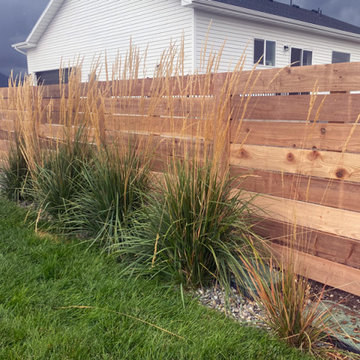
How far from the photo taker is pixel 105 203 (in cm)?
295

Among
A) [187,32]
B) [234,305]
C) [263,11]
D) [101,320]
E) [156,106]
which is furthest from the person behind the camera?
[263,11]

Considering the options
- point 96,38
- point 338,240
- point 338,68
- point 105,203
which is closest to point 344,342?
point 338,240

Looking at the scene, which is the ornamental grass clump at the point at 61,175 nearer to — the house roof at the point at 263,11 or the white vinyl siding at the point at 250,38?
the white vinyl siding at the point at 250,38

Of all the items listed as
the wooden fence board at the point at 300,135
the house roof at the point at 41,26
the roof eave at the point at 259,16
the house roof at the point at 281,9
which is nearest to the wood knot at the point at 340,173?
the wooden fence board at the point at 300,135

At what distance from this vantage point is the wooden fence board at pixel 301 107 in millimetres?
2246

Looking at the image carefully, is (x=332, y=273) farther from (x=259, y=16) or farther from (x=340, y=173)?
(x=259, y=16)

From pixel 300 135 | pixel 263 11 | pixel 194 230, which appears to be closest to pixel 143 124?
pixel 194 230

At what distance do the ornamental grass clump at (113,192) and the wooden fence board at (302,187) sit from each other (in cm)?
76

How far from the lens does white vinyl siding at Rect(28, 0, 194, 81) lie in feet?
37.3

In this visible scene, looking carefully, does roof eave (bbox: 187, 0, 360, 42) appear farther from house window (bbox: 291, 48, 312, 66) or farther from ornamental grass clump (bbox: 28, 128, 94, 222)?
ornamental grass clump (bbox: 28, 128, 94, 222)

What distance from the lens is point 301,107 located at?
8.06 ft

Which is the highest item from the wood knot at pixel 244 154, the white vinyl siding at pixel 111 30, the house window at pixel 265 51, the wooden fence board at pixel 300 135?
the white vinyl siding at pixel 111 30

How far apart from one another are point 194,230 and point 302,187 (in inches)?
31.7

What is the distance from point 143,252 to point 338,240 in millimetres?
1260
